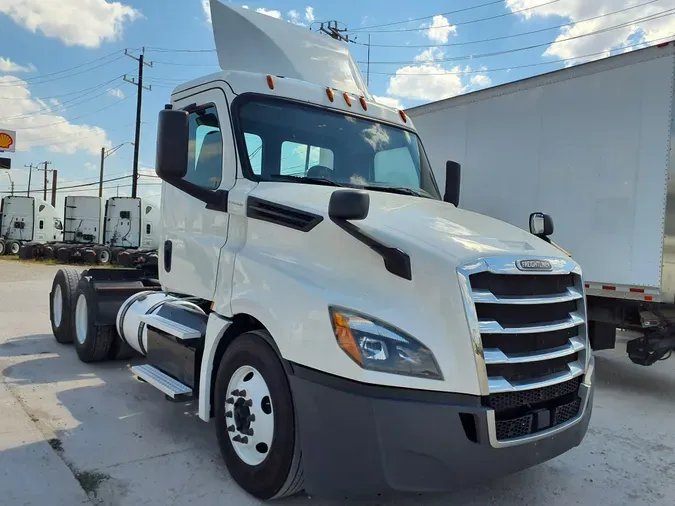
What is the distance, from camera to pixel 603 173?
6.60 m

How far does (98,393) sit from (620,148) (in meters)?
6.47

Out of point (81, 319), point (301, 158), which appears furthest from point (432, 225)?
point (81, 319)

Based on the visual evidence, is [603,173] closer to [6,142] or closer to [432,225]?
[432,225]

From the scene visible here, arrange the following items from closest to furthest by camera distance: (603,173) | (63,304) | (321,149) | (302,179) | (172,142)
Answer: (172,142) → (302,179) → (321,149) → (603,173) → (63,304)

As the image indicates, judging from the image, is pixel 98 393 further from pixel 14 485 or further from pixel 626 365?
pixel 626 365

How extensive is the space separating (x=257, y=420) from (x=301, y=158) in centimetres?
183

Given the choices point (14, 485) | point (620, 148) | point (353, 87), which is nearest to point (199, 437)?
point (14, 485)

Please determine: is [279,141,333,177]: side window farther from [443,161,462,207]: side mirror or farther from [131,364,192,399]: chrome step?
[131,364,192,399]: chrome step

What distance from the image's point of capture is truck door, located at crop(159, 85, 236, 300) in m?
3.91

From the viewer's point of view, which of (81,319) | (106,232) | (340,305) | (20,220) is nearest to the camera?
(340,305)

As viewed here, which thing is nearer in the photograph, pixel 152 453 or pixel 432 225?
pixel 432 225

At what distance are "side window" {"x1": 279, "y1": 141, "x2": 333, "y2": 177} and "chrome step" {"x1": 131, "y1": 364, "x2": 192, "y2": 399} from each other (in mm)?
1761

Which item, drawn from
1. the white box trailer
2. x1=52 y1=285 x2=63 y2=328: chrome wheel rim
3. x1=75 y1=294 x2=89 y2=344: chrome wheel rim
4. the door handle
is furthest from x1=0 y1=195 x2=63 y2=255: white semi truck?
the door handle

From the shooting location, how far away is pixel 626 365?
8.39 m
